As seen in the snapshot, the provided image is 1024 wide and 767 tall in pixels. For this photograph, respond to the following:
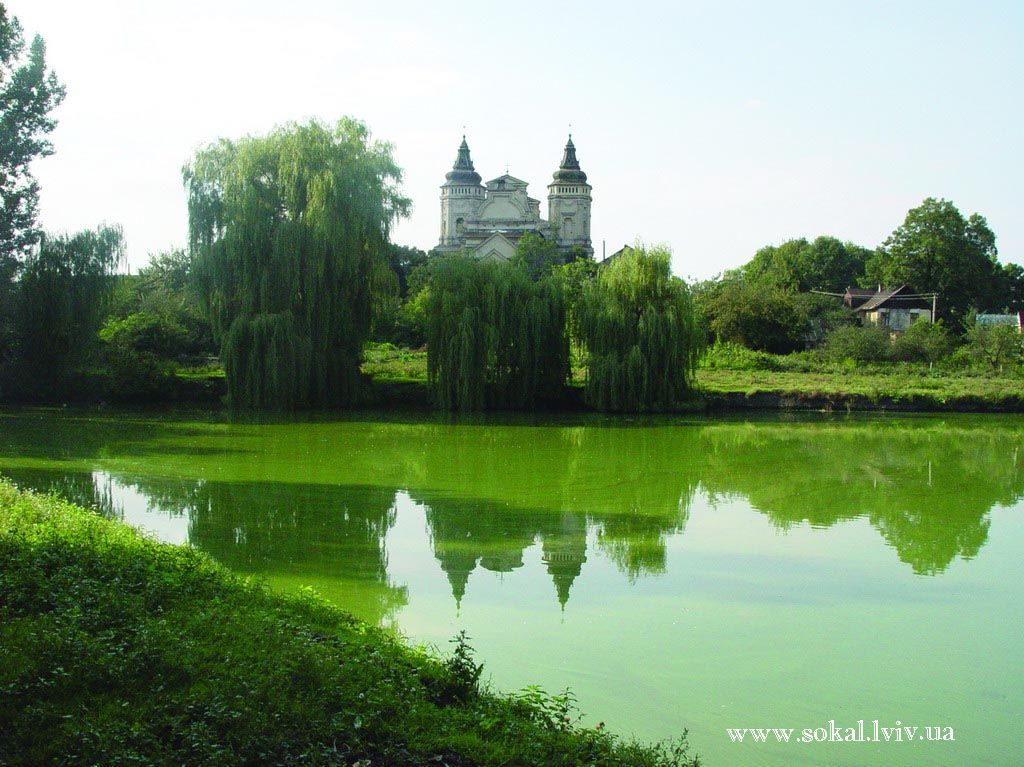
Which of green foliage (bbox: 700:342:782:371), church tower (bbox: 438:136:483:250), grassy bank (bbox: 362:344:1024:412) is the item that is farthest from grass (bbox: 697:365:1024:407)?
church tower (bbox: 438:136:483:250)

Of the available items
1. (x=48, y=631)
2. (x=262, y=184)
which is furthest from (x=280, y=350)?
(x=48, y=631)

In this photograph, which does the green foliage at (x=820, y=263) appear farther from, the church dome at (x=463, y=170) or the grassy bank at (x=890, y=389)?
the grassy bank at (x=890, y=389)

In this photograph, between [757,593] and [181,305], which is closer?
[757,593]

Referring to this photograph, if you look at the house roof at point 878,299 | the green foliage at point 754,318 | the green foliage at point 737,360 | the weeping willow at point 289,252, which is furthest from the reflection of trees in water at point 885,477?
the house roof at point 878,299

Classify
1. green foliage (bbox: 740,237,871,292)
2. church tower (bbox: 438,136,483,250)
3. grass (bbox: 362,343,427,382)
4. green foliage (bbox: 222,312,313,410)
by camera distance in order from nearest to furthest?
1. green foliage (bbox: 222,312,313,410)
2. grass (bbox: 362,343,427,382)
3. green foliage (bbox: 740,237,871,292)
4. church tower (bbox: 438,136,483,250)

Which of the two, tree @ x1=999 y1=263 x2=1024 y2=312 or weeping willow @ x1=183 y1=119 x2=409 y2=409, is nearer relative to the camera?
weeping willow @ x1=183 y1=119 x2=409 y2=409

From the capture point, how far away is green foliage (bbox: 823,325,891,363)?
40.7m

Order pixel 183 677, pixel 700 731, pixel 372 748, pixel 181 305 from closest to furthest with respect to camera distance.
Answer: pixel 372 748 < pixel 183 677 < pixel 700 731 < pixel 181 305

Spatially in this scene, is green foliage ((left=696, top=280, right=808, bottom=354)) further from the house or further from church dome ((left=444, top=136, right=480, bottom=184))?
church dome ((left=444, top=136, right=480, bottom=184))

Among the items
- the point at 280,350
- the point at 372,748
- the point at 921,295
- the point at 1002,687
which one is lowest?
the point at 1002,687

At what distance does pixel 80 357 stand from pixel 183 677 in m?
28.8

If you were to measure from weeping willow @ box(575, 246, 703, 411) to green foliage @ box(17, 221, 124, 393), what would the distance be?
15.5 metres

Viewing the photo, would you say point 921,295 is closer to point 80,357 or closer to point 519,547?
point 80,357

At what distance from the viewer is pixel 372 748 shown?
16.3 feet
